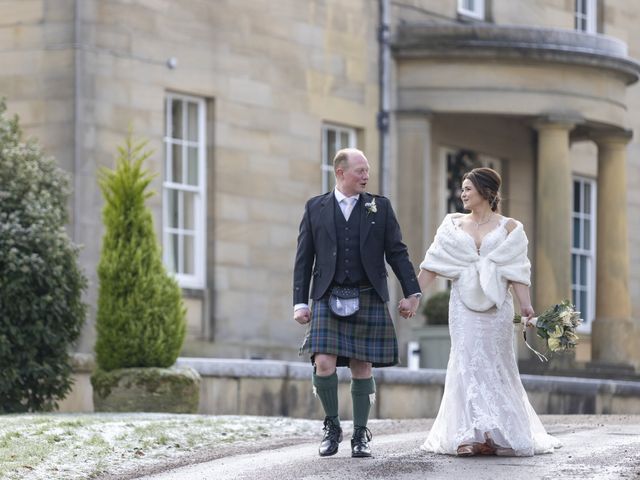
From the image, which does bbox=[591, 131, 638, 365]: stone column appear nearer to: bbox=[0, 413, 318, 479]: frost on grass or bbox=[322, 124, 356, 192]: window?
bbox=[322, 124, 356, 192]: window

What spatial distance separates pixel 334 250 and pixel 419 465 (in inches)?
57.9

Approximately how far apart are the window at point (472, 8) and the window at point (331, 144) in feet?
10.5

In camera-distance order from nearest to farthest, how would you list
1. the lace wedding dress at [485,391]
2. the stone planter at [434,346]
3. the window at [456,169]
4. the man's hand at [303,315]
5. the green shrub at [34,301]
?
the man's hand at [303,315], the lace wedding dress at [485,391], the green shrub at [34,301], the stone planter at [434,346], the window at [456,169]

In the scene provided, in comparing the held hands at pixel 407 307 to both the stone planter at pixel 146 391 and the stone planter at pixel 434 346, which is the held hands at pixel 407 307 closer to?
the stone planter at pixel 146 391

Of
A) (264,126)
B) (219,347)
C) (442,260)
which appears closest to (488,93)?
(264,126)

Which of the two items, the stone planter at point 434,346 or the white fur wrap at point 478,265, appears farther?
the stone planter at point 434,346

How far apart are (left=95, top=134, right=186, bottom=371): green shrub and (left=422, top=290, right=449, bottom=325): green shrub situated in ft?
23.7

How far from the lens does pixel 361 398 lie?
11.7m

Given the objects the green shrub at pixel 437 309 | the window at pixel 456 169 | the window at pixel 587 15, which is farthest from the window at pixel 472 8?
the green shrub at pixel 437 309

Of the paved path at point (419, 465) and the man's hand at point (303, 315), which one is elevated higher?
the man's hand at point (303, 315)

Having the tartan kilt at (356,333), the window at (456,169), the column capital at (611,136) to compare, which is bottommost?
the tartan kilt at (356,333)

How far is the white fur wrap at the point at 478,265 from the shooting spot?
11.8m

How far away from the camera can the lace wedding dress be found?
38.0 ft

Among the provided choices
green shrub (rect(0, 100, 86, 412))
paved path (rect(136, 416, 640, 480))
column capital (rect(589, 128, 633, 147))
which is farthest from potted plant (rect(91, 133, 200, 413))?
column capital (rect(589, 128, 633, 147))
